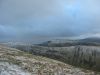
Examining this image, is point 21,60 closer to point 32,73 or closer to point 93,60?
point 32,73

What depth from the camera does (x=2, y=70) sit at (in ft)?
114

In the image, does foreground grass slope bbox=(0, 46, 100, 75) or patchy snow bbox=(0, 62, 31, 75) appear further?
foreground grass slope bbox=(0, 46, 100, 75)

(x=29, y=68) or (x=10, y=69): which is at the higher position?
(x=10, y=69)

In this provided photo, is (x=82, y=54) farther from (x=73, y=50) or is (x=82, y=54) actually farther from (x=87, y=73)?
(x=87, y=73)

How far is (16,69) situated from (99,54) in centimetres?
13500

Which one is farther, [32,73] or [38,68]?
[38,68]

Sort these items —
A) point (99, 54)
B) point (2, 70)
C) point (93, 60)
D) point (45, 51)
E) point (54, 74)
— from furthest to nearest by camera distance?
point (45, 51) → point (99, 54) → point (93, 60) → point (54, 74) → point (2, 70)

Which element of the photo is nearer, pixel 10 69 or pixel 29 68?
pixel 10 69

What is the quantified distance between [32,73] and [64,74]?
17.3 ft

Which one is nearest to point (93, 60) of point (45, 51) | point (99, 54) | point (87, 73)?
point (99, 54)

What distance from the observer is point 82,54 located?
168 meters

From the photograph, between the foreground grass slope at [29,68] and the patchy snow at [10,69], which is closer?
the patchy snow at [10,69]

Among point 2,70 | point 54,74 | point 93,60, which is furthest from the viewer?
point 93,60

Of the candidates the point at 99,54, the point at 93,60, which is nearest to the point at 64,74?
the point at 93,60
